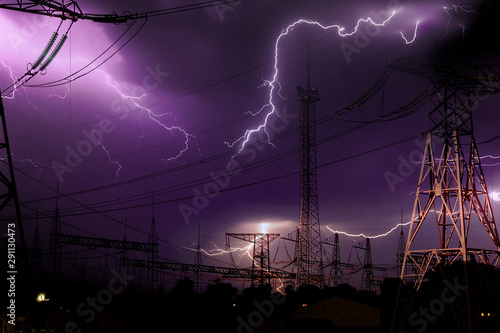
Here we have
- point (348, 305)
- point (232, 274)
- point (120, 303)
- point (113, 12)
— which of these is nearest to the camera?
point (113, 12)

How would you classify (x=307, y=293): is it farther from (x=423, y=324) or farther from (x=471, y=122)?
(x=471, y=122)

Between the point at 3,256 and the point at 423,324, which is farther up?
the point at 3,256

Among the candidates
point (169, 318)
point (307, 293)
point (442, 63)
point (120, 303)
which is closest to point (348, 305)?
point (307, 293)

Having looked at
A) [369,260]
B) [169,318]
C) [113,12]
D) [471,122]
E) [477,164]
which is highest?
[113,12]

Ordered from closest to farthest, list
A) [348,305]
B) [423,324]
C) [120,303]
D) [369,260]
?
[423,324], [120,303], [348,305], [369,260]

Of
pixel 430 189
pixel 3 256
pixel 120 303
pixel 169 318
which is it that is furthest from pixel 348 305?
pixel 3 256

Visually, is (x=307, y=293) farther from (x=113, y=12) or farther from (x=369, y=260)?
(x=369, y=260)

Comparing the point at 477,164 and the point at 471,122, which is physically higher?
the point at 471,122

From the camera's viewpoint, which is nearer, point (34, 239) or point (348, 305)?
point (348, 305)

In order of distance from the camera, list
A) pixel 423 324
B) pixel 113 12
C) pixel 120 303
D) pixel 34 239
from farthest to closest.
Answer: pixel 34 239 < pixel 120 303 < pixel 423 324 < pixel 113 12
